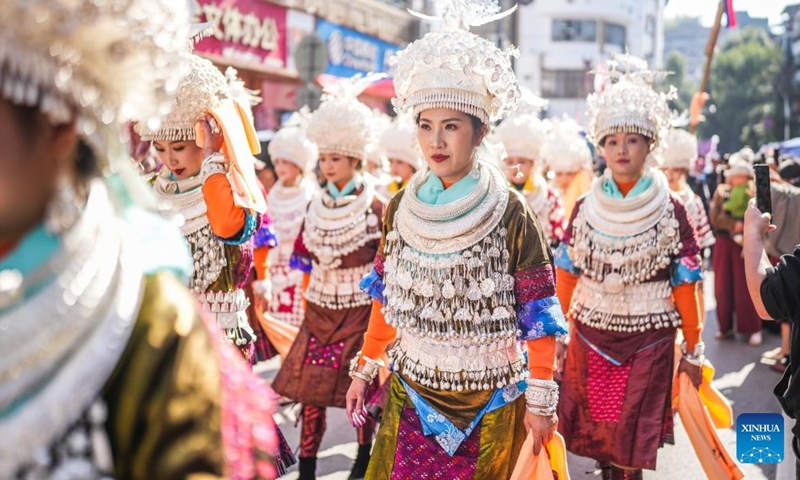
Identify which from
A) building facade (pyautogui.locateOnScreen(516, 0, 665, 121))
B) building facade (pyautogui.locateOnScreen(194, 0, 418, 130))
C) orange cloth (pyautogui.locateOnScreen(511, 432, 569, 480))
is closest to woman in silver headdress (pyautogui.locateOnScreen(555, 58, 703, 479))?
orange cloth (pyautogui.locateOnScreen(511, 432, 569, 480))

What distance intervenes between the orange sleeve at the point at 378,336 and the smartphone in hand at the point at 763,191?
156cm

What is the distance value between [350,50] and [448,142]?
17450mm

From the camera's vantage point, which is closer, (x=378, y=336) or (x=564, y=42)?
(x=378, y=336)

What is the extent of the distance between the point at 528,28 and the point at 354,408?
165 ft

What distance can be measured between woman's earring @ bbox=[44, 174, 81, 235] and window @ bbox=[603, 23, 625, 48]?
5430 centimetres

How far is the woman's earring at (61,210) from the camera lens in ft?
4.25

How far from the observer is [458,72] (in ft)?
11.4

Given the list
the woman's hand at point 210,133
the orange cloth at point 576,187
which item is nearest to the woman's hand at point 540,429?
the woman's hand at point 210,133

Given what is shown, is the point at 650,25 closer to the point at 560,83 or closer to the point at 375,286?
the point at 560,83

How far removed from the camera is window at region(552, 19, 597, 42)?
51.4m

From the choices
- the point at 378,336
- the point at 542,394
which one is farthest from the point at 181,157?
the point at 542,394

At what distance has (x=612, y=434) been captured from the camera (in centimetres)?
461

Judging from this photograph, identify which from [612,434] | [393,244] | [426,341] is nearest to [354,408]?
[426,341]

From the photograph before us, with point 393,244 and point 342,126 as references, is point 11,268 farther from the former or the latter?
point 342,126
